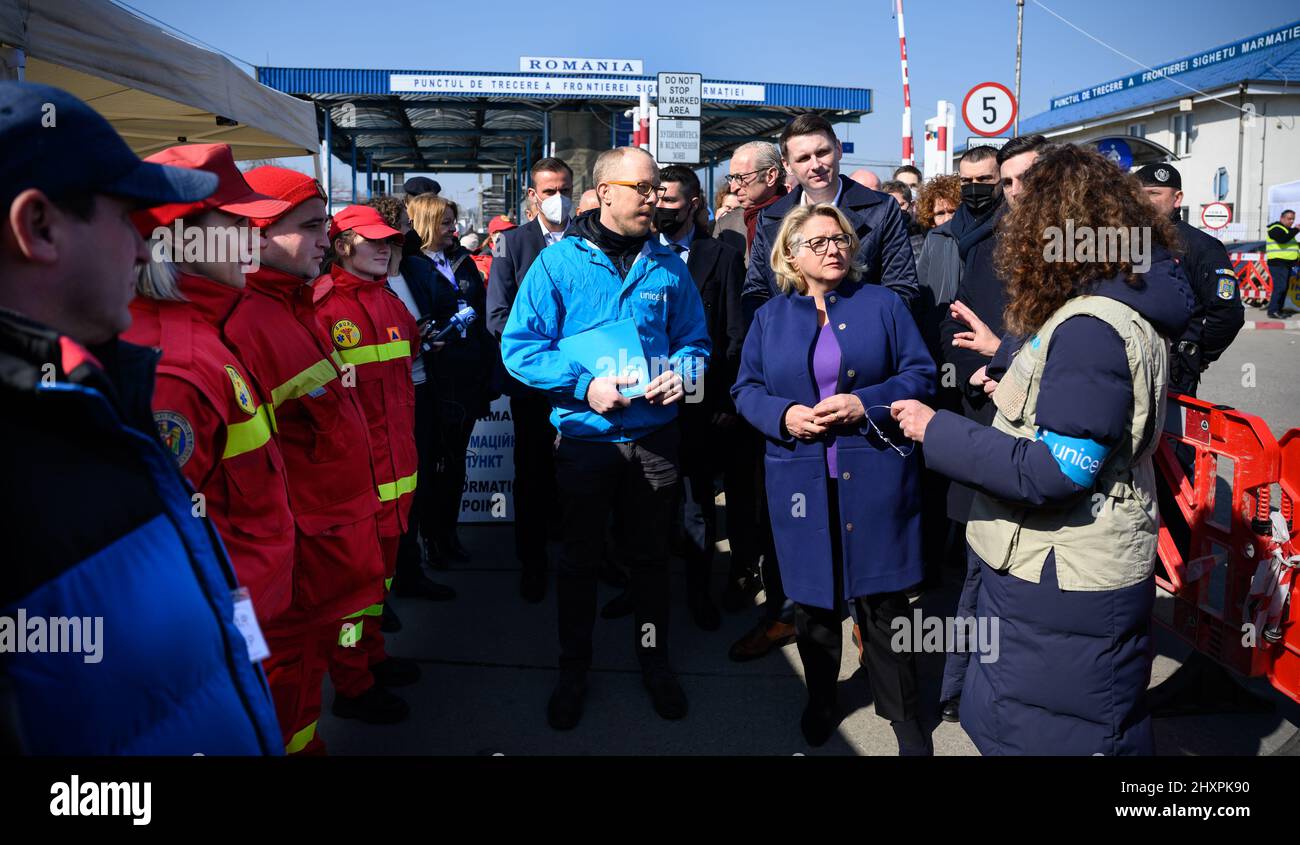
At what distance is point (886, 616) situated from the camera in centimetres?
343

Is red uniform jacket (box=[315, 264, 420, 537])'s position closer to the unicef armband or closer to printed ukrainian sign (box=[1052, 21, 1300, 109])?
the unicef armband

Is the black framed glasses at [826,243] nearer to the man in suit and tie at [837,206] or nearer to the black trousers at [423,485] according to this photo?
the man in suit and tie at [837,206]

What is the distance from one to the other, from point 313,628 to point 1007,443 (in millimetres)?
2207

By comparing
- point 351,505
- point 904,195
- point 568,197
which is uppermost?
point 904,195

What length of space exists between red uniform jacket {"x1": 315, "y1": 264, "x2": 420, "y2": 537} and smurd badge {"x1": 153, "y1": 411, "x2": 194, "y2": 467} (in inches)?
61.6

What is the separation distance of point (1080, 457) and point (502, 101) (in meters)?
19.4

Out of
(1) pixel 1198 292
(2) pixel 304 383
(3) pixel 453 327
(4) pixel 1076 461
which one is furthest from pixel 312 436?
(1) pixel 1198 292

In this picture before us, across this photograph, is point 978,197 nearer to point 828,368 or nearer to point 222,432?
point 828,368

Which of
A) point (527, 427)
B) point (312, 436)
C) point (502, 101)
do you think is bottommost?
point (527, 427)

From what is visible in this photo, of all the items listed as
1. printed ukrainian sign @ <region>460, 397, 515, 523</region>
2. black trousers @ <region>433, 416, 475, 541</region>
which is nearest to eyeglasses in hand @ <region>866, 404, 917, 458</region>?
black trousers @ <region>433, 416, 475, 541</region>

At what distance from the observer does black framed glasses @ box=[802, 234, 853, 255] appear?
342cm

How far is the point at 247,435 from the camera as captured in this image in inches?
96.2
